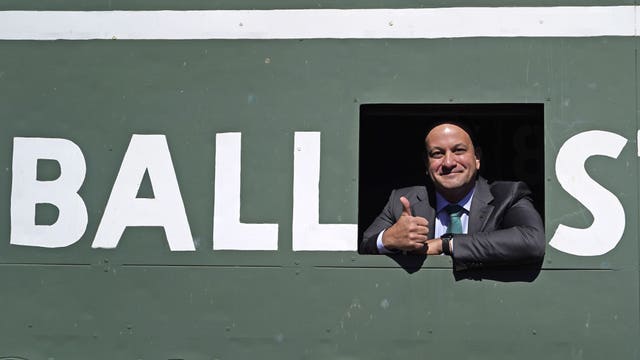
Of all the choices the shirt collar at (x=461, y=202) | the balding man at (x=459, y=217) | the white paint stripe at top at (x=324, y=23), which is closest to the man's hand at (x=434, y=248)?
the balding man at (x=459, y=217)

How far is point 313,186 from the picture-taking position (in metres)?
4.43

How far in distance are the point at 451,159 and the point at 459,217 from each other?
0.86 ft

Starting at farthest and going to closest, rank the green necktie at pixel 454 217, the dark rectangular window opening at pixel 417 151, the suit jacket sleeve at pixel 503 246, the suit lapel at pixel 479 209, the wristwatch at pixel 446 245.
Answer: the dark rectangular window opening at pixel 417 151 → the green necktie at pixel 454 217 → the suit lapel at pixel 479 209 → the wristwatch at pixel 446 245 → the suit jacket sleeve at pixel 503 246

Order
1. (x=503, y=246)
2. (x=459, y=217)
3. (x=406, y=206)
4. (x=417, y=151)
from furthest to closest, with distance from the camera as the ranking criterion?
(x=417, y=151)
(x=459, y=217)
(x=406, y=206)
(x=503, y=246)

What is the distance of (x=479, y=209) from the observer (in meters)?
4.52

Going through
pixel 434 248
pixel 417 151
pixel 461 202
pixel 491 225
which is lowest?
pixel 434 248

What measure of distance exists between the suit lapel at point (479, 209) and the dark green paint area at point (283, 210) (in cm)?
27

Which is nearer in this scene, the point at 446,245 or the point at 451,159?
the point at 446,245

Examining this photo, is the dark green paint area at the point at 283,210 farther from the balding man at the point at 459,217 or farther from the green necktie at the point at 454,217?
the green necktie at the point at 454,217

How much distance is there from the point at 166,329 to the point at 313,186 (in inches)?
34.2

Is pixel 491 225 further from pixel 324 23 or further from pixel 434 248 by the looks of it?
pixel 324 23

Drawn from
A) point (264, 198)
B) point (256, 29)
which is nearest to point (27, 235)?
point (264, 198)

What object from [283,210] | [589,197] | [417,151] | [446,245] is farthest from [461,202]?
[417,151]

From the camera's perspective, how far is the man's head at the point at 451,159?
455 centimetres
